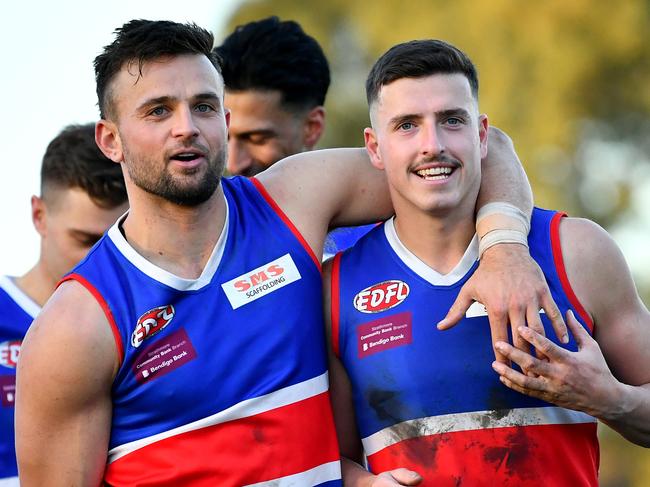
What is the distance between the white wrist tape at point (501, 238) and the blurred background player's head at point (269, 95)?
195 centimetres

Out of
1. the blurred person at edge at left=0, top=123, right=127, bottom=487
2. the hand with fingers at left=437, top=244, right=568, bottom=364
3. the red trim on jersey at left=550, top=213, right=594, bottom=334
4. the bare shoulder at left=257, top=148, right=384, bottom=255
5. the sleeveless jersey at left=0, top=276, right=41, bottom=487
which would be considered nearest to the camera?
the hand with fingers at left=437, top=244, right=568, bottom=364

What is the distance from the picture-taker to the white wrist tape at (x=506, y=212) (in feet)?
14.0

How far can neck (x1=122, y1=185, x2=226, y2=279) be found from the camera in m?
4.27

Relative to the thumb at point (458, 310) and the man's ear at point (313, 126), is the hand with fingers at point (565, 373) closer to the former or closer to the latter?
the thumb at point (458, 310)

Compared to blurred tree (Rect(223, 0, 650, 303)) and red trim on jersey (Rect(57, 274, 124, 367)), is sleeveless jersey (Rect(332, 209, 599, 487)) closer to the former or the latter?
red trim on jersey (Rect(57, 274, 124, 367))

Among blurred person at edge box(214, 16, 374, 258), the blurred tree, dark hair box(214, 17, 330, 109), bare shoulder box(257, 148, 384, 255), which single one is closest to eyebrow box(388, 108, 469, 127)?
bare shoulder box(257, 148, 384, 255)

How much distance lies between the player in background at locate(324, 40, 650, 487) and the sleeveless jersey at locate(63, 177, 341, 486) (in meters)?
0.19

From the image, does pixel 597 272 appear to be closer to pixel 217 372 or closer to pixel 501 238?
pixel 501 238

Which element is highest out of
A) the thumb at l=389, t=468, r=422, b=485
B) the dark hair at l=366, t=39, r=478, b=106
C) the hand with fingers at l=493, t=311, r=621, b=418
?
the dark hair at l=366, t=39, r=478, b=106

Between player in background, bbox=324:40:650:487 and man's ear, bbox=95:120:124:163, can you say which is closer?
player in background, bbox=324:40:650:487

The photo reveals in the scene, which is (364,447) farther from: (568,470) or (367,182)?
(367,182)

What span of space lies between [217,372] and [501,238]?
3.82ft

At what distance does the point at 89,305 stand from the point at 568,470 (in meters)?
1.84

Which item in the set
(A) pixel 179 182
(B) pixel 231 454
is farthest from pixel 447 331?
(A) pixel 179 182
